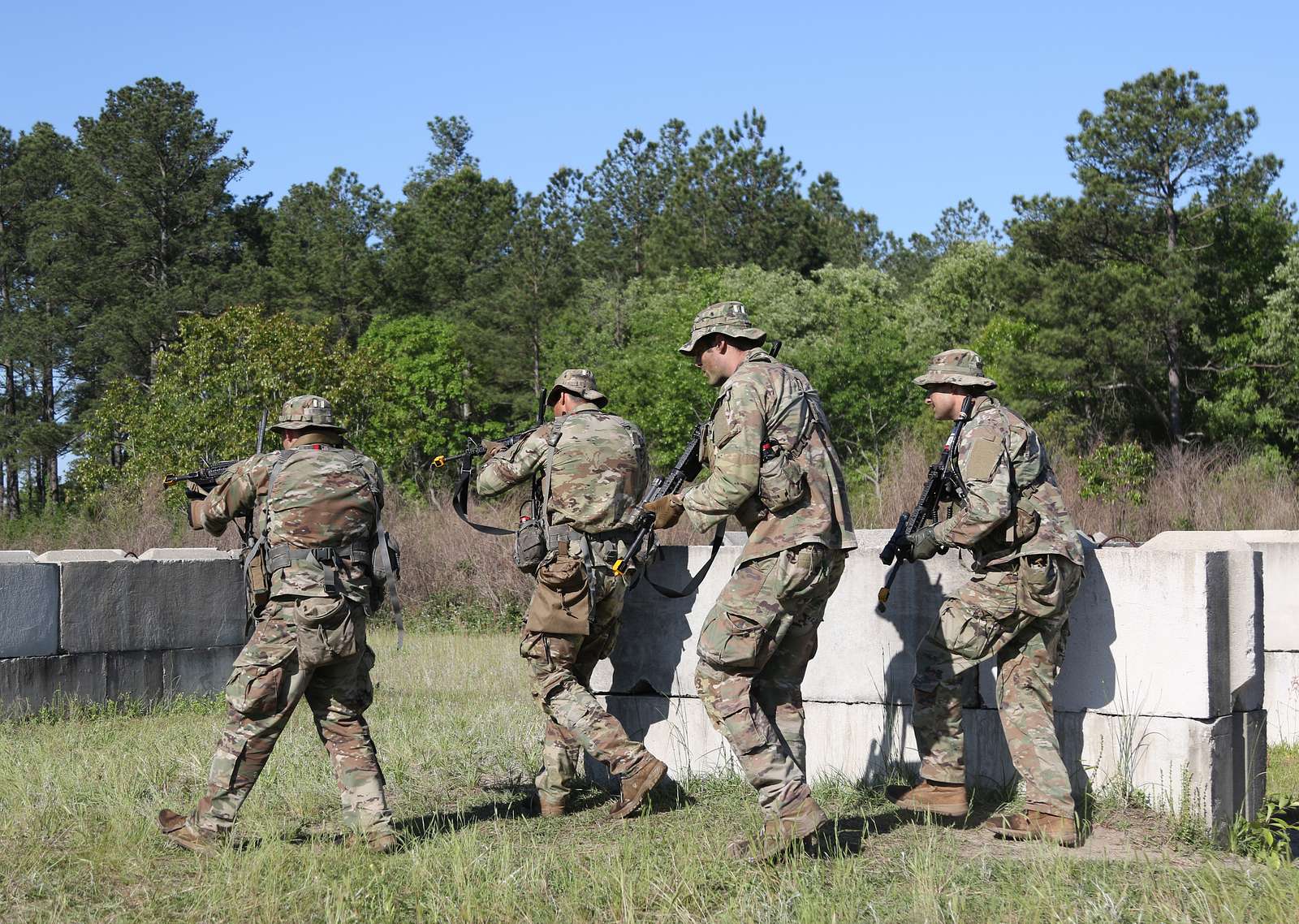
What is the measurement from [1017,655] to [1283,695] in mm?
4491

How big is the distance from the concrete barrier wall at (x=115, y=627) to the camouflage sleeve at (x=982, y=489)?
7257mm

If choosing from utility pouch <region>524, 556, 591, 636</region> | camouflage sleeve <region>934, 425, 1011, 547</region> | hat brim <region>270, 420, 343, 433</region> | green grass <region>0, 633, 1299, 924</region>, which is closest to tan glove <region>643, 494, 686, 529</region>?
utility pouch <region>524, 556, 591, 636</region>

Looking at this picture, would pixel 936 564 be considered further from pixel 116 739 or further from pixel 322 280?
pixel 322 280

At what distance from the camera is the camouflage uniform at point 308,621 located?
5.99m

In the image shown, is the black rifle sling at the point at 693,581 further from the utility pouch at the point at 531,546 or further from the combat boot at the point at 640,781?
the combat boot at the point at 640,781

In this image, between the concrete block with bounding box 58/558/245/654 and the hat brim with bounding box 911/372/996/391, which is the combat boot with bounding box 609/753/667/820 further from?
the concrete block with bounding box 58/558/245/654

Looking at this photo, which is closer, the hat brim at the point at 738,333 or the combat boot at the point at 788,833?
the combat boot at the point at 788,833

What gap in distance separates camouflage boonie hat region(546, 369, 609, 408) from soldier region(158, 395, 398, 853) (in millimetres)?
1205

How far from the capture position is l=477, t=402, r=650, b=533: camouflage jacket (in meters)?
6.85

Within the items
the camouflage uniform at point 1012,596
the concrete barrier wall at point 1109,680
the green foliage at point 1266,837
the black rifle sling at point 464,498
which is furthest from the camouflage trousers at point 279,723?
the green foliage at point 1266,837

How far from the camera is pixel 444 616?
60.3 feet

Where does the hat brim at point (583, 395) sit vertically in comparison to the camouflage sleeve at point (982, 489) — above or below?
above

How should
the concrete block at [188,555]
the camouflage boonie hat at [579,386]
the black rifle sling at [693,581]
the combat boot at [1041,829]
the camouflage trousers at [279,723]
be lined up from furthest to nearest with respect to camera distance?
1. the concrete block at [188,555]
2. the camouflage boonie hat at [579,386]
3. the black rifle sling at [693,581]
4. the camouflage trousers at [279,723]
5. the combat boot at [1041,829]

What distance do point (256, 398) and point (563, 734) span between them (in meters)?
27.5
